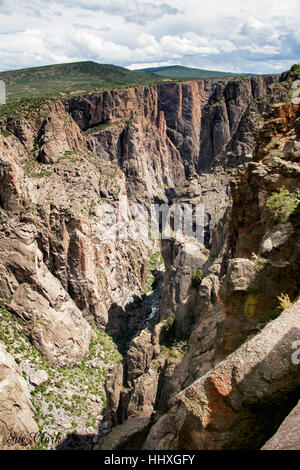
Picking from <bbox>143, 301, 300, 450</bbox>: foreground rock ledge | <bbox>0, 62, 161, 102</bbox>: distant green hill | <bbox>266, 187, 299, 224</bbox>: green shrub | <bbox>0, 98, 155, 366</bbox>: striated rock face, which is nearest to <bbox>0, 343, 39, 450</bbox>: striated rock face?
<bbox>0, 98, 155, 366</bbox>: striated rock face

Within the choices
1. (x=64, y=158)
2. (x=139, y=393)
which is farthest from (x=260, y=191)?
(x=64, y=158)

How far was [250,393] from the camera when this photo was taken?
9.34 metres

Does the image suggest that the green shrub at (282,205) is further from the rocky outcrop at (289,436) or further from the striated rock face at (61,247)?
the striated rock face at (61,247)

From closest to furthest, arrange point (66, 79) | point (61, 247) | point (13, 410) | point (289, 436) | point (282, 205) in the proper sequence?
point (289, 436) → point (282, 205) → point (13, 410) → point (61, 247) → point (66, 79)

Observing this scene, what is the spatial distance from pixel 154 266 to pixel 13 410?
191 feet

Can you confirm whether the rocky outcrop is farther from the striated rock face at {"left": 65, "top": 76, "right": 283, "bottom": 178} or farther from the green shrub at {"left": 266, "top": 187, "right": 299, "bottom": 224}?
the striated rock face at {"left": 65, "top": 76, "right": 283, "bottom": 178}

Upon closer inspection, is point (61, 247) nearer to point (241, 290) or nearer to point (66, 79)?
point (241, 290)

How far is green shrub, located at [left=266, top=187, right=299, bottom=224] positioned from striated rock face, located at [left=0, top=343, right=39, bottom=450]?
2834 cm

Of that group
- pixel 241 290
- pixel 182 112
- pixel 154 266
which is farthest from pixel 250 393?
pixel 182 112

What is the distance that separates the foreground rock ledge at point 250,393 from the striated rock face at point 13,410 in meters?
Answer: 25.5

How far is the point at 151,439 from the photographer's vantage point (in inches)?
537

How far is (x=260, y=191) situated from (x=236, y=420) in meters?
12.4

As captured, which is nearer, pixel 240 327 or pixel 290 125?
pixel 240 327

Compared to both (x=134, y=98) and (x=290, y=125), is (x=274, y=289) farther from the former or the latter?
(x=134, y=98)
